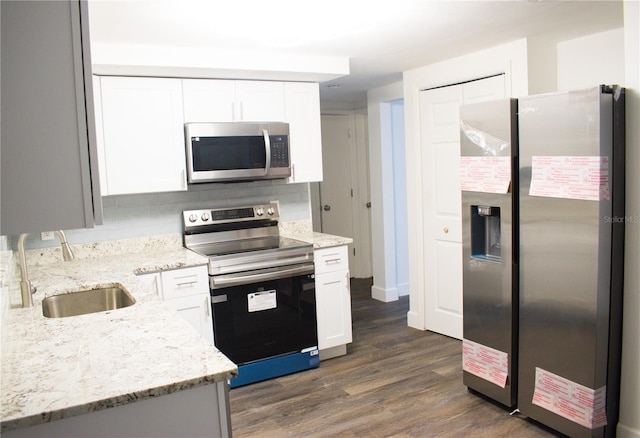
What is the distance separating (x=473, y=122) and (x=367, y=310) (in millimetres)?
2536

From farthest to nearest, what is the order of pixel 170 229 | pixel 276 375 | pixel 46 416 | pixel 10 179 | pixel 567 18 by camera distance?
1. pixel 170 229
2. pixel 276 375
3. pixel 567 18
4. pixel 46 416
5. pixel 10 179

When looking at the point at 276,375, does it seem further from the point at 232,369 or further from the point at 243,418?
the point at 232,369

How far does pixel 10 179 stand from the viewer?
1.09 m

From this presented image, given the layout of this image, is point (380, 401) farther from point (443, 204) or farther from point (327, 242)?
point (443, 204)

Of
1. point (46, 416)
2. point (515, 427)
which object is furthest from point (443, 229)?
point (46, 416)

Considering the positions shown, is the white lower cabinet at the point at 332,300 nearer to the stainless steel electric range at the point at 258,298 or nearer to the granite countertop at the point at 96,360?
the stainless steel electric range at the point at 258,298

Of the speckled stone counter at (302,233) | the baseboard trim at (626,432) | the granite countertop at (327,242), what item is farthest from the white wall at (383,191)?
the baseboard trim at (626,432)

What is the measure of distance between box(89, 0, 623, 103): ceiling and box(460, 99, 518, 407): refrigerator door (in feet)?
Result: 1.65

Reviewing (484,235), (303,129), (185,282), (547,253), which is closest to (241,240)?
(185,282)

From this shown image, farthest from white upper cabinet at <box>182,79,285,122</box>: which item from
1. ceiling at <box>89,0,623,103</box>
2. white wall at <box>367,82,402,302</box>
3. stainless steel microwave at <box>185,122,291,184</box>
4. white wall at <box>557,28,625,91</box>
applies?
white wall at <box>557,28,625,91</box>

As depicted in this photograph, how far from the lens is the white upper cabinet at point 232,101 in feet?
11.2

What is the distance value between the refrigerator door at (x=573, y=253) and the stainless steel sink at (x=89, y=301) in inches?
80.8

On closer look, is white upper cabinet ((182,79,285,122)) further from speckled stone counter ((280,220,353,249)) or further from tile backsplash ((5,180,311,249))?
speckled stone counter ((280,220,353,249))

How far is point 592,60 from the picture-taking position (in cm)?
330
